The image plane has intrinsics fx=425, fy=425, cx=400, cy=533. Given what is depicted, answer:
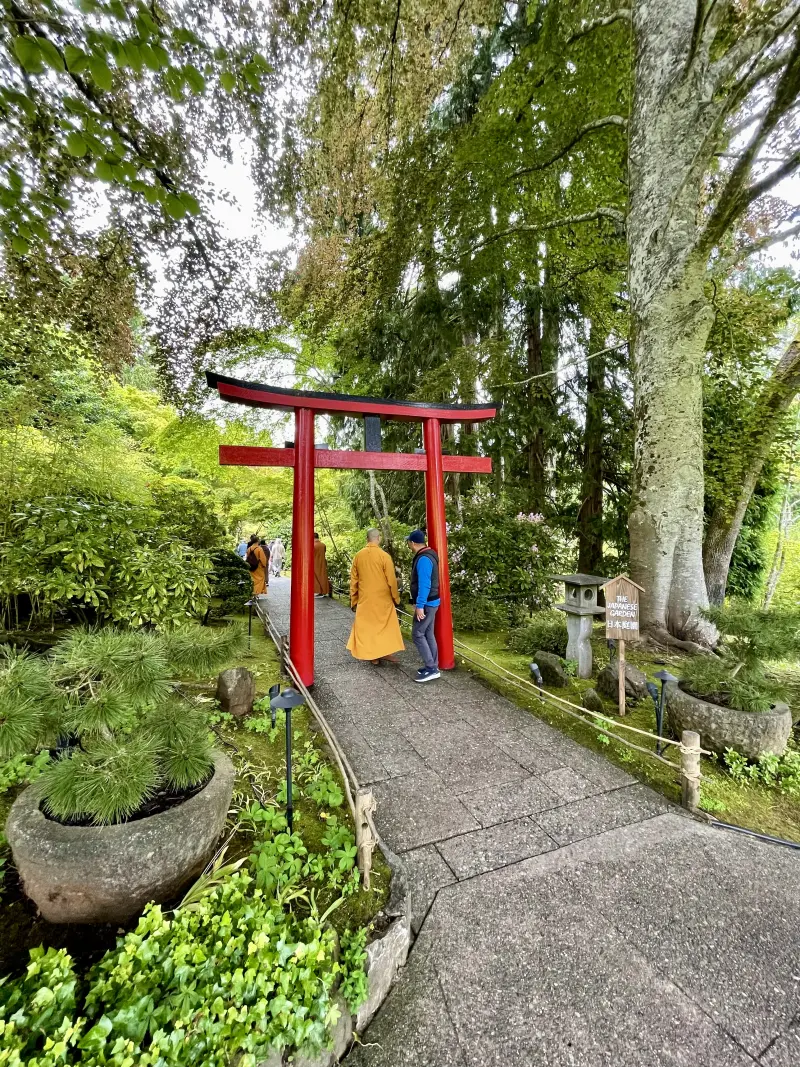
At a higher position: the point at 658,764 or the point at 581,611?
the point at 581,611

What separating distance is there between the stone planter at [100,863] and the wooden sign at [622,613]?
338cm

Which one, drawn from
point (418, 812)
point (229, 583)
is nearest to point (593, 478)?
point (229, 583)

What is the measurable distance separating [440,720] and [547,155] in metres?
8.84

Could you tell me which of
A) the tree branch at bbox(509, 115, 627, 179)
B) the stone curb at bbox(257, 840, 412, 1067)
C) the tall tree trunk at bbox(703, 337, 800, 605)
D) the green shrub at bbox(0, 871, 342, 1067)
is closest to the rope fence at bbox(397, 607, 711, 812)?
the stone curb at bbox(257, 840, 412, 1067)

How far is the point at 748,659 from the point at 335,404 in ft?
14.6

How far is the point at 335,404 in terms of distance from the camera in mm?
4891

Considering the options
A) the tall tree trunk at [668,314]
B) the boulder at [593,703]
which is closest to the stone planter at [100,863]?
the boulder at [593,703]

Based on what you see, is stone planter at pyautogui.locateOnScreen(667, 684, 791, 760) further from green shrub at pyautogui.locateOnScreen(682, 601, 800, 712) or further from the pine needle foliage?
the pine needle foliage

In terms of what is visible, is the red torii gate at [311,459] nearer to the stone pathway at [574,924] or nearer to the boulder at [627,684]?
the boulder at [627,684]

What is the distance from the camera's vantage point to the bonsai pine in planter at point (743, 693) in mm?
2980

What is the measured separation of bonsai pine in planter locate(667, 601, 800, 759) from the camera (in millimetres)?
2980

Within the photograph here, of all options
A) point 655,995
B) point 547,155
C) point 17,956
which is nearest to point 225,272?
point 547,155

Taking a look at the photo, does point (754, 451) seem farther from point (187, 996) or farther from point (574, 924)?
point (187, 996)

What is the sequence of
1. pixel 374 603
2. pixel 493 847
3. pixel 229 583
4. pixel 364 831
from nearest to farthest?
1. pixel 364 831
2. pixel 493 847
3. pixel 374 603
4. pixel 229 583
